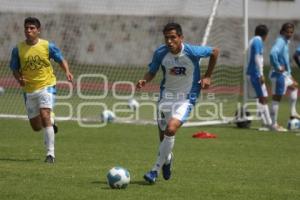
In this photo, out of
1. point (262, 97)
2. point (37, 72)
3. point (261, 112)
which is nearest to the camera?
point (37, 72)

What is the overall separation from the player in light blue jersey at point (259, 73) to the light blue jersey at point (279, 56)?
0.27m

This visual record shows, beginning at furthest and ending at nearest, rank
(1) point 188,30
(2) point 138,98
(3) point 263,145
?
1. (1) point 188,30
2. (2) point 138,98
3. (3) point 263,145

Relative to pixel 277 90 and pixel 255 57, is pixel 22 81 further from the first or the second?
pixel 277 90

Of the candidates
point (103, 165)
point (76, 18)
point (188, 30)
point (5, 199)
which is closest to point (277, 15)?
point (188, 30)

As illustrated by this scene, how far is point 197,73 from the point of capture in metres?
10.6

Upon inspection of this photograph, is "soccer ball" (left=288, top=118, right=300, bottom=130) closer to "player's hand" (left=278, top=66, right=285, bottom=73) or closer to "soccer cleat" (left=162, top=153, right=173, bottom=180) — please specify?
"player's hand" (left=278, top=66, right=285, bottom=73)

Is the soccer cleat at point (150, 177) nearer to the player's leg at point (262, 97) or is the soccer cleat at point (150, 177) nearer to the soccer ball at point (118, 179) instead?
the soccer ball at point (118, 179)

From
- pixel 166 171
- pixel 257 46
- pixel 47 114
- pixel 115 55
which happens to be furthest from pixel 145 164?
pixel 115 55

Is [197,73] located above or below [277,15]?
above

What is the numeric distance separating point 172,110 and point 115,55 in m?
15.4

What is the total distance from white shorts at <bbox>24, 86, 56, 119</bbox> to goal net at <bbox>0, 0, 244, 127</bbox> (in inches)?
247

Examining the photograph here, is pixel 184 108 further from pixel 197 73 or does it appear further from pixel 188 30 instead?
pixel 188 30

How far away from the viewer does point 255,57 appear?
59.2 feet

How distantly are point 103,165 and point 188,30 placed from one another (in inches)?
766
